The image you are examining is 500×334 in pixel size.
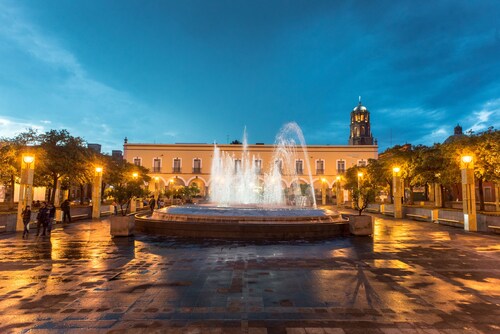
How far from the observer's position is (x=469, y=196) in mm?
15234

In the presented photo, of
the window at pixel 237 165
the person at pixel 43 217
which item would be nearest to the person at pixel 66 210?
the person at pixel 43 217

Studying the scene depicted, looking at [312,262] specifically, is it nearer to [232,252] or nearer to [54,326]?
[232,252]

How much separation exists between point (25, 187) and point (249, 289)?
13996 millimetres

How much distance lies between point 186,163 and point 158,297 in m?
51.8

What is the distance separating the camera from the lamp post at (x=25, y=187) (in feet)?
46.9

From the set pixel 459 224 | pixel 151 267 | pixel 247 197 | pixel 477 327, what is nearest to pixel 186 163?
pixel 247 197

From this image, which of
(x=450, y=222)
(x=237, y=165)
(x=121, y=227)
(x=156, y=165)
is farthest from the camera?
(x=237, y=165)

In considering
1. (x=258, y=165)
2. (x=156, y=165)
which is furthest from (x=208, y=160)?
(x=156, y=165)

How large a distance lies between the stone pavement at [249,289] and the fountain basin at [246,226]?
1.61 m

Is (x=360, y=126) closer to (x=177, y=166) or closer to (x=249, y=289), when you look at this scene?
(x=177, y=166)

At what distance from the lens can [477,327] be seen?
4270 mm

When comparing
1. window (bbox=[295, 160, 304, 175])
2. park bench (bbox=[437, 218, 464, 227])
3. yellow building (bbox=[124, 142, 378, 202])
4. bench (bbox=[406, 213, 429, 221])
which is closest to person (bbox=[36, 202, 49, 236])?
park bench (bbox=[437, 218, 464, 227])

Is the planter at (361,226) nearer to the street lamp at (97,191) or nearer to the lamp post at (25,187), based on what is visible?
the lamp post at (25,187)

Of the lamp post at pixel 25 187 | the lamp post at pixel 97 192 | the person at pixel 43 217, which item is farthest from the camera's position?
the lamp post at pixel 97 192
